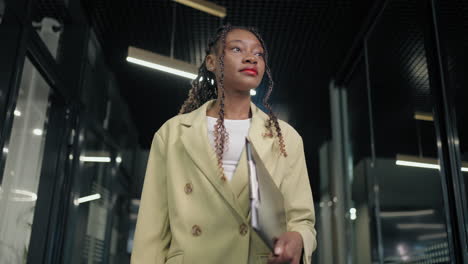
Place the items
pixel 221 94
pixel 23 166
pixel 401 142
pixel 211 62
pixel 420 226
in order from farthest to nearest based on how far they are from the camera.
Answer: pixel 401 142
pixel 23 166
pixel 420 226
pixel 211 62
pixel 221 94

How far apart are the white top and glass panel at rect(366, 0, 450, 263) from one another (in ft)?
6.11

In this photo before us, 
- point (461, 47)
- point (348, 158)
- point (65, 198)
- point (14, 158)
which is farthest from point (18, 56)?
point (348, 158)

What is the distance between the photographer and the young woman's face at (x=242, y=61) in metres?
1.26

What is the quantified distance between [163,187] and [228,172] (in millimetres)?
183

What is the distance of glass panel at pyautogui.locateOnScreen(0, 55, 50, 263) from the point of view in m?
2.99

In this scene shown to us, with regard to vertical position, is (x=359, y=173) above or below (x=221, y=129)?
above

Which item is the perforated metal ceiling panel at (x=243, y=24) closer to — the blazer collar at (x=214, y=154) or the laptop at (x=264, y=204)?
the blazer collar at (x=214, y=154)

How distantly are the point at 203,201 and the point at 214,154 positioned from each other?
119 millimetres

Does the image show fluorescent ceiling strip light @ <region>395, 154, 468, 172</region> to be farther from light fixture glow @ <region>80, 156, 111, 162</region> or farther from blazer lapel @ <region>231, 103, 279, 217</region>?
light fixture glow @ <region>80, 156, 111, 162</region>

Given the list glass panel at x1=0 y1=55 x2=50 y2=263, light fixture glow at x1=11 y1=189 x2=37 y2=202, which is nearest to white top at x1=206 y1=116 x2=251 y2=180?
glass panel at x1=0 y1=55 x2=50 y2=263

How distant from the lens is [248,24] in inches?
199

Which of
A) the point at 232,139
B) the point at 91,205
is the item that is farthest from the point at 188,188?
the point at 91,205

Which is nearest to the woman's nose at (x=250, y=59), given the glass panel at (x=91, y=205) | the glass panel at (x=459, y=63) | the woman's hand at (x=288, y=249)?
the woman's hand at (x=288, y=249)

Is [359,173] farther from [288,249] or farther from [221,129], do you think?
[288,249]
